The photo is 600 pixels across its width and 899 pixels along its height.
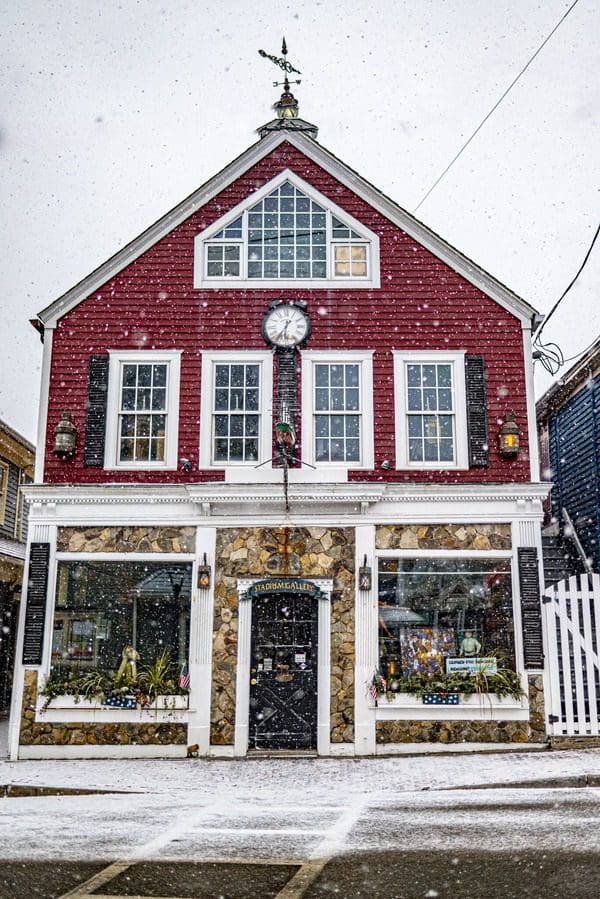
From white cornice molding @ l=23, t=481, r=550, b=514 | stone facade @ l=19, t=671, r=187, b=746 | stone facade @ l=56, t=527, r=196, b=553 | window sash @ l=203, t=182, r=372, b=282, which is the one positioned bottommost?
stone facade @ l=19, t=671, r=187, b=746

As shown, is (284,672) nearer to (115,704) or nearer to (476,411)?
(115,704)

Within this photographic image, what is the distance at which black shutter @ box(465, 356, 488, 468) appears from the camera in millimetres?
14602

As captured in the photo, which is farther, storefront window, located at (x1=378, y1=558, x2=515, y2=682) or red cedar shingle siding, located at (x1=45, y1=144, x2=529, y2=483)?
red cedar shingle siding, located at (x1=45, y1=144, x2=529, y2=483)

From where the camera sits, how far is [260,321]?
15.2 metres

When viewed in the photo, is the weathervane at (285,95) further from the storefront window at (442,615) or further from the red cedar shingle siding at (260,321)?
the storefront window at (442,615)

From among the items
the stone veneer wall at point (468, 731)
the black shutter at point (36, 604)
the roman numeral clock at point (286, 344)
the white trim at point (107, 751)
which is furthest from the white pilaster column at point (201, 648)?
the stone veneer wall at point (468, 731)

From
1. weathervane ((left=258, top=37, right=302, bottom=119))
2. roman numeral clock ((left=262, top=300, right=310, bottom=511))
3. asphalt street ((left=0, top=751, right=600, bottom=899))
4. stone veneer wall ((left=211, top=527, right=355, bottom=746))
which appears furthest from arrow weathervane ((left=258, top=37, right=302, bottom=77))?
asphalt street ((left=0, top=751, right=600, bottom=899))

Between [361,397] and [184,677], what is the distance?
206 inches

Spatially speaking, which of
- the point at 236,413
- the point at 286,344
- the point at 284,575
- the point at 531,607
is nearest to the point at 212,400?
the point at 236,413

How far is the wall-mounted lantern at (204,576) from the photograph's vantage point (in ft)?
46.7

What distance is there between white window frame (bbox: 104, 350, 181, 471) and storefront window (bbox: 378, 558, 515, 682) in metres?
3.89

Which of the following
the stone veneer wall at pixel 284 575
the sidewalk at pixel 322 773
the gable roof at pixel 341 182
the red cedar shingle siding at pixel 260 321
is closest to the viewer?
the sidewalk at pixel 322 773

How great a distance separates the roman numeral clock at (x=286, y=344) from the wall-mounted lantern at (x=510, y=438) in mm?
3313

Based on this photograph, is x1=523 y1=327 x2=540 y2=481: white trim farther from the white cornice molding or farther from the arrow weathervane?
the arrow weathervane
